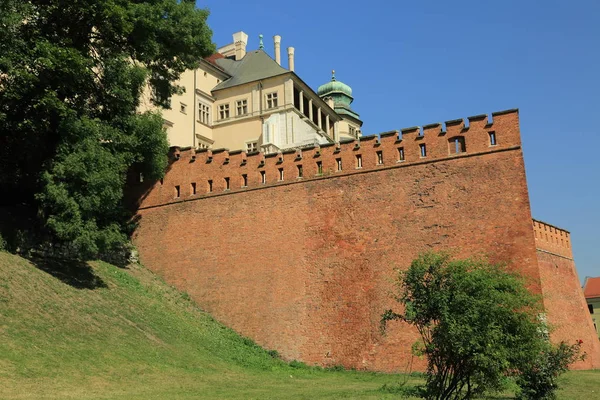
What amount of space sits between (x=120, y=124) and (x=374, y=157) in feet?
30.6

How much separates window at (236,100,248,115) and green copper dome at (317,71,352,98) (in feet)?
64.5

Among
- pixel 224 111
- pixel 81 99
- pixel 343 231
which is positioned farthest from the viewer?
pixel 224 111

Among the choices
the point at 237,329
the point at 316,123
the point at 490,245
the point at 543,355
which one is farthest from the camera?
the point at 316,123

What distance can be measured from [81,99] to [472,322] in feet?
53.3

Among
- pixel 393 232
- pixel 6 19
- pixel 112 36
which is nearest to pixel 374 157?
pixel 393 232

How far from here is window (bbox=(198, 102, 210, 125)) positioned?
40.3 metres

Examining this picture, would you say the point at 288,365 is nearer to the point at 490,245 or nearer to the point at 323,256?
the point at 323,256

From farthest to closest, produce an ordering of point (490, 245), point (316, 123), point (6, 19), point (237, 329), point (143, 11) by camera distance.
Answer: point (316, 123)
point (237, 329)
point (143, 11)
point (490, 245)
point (6, 19)

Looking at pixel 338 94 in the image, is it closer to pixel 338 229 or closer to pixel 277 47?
pixel 277 47

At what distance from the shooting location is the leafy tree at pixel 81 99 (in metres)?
19.3

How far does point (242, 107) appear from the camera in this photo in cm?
4066

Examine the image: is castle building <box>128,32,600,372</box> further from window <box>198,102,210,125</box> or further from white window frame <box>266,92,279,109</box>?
window <box>198,102,210,125</box>

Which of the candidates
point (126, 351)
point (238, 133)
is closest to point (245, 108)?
point (238, 133)

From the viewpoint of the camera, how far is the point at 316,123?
43.4m
